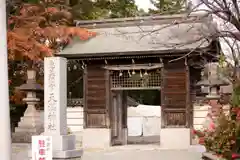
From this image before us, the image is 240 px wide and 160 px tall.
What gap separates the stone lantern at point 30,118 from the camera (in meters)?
21.2

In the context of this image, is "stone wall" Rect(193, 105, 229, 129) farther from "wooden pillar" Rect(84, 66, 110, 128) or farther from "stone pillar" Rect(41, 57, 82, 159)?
"stone pillar" Rect(41, 57, 82, 159)

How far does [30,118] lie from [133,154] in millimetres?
6007

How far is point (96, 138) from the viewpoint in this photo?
2194 cm

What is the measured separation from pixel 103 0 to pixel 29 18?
1121 cm

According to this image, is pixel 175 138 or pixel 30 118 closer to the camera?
pixel 175 138

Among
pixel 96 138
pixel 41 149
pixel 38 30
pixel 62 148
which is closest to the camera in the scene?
pixel 41 149

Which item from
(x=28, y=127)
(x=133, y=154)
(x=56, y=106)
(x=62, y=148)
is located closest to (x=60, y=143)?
(x=62, y=148)

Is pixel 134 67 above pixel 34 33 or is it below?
below

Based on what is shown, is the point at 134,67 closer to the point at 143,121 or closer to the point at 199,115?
the point at 199,115

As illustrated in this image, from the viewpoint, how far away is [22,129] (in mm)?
21484

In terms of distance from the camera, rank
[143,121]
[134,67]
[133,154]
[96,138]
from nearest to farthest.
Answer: [133,154]
[134,67]
[96,138]
[143,121]

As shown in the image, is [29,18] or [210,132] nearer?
[210,132]

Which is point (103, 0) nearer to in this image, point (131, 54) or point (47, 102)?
point (131, 54)

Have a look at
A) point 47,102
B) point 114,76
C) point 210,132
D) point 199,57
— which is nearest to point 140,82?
point 114,76
